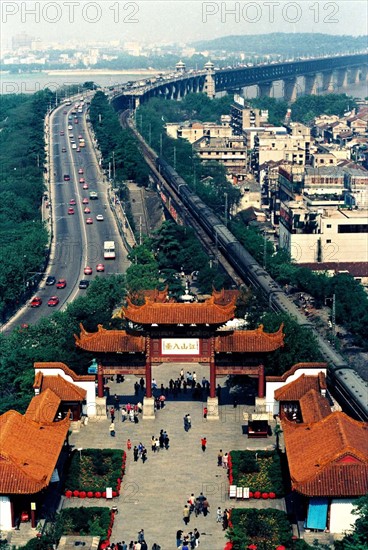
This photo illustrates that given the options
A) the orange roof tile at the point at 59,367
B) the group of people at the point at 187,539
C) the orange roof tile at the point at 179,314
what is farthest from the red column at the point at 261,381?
the group of people at the point at 187,539

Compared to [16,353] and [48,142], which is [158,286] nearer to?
[16,353]

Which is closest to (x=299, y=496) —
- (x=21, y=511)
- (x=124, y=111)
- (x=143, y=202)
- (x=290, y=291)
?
(x=21, y=511)

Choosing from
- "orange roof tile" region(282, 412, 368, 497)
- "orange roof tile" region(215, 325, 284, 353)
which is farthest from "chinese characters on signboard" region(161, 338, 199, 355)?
"orange roof tile" region(282, 412, 368, 497)

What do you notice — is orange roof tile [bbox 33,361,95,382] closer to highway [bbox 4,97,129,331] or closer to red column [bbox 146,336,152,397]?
red column [bbox 146,336,152,397]

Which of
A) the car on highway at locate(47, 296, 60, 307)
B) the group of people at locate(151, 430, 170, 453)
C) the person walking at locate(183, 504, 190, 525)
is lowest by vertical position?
the car on highway at locate(47, 296, 60, 307)

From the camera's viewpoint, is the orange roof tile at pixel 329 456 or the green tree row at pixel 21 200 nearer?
the orange roof tile at pixel 329 456

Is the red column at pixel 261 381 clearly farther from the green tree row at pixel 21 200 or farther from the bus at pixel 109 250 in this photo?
the bus at pixel 109 250
